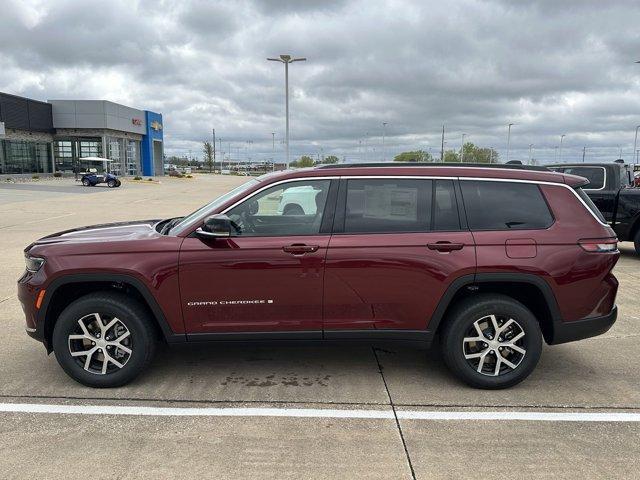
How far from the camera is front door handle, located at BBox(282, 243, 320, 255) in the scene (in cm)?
357

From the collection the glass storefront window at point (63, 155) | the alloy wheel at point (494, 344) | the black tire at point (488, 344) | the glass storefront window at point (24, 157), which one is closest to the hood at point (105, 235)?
the black tire at point (488, 344)

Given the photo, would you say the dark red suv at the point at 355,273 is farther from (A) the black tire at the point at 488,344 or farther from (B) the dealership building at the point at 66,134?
(B) the dealership building at the point at 66,134

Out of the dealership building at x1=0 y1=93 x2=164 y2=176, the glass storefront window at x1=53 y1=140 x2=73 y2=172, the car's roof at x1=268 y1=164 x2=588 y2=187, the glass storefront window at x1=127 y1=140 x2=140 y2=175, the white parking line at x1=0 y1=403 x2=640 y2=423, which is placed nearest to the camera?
the white parking line at x1=0 y1=403 x2=640 y2=423

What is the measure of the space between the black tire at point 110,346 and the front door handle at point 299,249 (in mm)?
1197

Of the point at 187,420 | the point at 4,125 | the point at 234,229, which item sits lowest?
the point at 187,420

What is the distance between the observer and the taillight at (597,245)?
3691mm

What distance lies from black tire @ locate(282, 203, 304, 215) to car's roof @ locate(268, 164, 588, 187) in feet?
0.95

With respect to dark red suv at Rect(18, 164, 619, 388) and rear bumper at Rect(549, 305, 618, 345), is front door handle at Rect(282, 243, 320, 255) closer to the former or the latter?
dark red suv at Rect(18, 164, 619, 388)

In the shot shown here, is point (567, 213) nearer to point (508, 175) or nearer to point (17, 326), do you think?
point (508, 175)

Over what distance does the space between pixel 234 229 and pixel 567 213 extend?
252cm

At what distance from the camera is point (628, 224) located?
9242 mm

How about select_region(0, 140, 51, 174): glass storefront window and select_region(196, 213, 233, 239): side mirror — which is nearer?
select_region(196, 213, 233, 239): side mirror

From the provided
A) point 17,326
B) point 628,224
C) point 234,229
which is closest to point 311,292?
point 234,229

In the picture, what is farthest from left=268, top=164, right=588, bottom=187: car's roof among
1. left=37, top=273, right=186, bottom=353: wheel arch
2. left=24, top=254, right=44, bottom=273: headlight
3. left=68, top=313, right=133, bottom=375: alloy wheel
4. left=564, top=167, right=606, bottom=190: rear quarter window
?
left=564, top=167, right=606, bottom=190: rear quarter window
